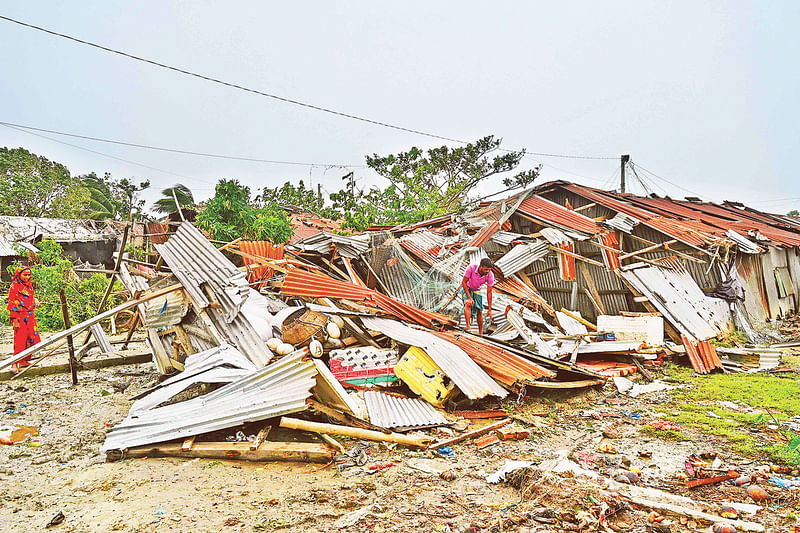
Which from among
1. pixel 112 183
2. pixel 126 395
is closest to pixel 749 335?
pixel 126 395

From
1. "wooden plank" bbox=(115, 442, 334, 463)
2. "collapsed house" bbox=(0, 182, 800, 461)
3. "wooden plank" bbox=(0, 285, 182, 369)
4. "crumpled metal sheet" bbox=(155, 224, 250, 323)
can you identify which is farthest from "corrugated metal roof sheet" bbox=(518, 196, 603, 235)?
"wooden plank" bbox=(115, 442, 334, 463)

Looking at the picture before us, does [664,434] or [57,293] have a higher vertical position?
[57,293]

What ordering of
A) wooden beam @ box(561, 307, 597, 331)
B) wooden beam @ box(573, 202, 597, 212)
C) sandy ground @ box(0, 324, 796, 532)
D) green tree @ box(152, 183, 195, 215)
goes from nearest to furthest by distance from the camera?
sandy ground @ box(0, 324, 796, 532), wooden beam @ box(561, 307, 597, 331), wooden beam @ box(573, 202, 597, 212), green tree @ box(152, 183, 195, 215)

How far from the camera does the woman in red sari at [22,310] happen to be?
8489 millimetres

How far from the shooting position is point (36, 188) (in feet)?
92.0

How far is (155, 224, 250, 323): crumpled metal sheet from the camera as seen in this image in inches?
267

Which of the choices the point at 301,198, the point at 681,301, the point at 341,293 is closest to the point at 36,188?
the point at 301,198

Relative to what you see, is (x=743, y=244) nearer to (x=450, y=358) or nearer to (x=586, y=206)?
(x=586, y=206)

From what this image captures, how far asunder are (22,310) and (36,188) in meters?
24.6

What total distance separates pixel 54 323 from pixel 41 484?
1083cm

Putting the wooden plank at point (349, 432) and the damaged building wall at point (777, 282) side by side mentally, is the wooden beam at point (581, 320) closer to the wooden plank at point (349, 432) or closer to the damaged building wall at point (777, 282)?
the damaged building wall at point (777, 282)

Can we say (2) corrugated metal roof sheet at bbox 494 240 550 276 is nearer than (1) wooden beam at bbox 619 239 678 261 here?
No

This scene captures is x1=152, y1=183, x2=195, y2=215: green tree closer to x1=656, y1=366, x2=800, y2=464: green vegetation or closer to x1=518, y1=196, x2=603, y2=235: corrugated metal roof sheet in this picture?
x1=518, y1=196, x2=603, y2=235: corrugated metal roof sheet

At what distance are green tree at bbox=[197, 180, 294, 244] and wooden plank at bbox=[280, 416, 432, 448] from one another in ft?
29.6
